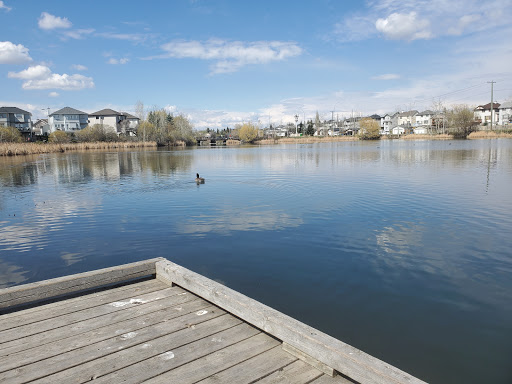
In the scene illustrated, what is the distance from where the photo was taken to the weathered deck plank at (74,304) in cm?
480

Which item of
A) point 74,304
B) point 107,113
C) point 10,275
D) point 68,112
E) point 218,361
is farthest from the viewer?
point 107,113

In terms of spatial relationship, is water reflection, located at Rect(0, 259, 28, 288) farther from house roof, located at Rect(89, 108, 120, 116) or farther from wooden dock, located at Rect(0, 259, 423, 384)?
house roof, located at Rect(89, 108, 120, 116)

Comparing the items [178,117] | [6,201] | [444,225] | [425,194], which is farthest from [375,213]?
[178,117]

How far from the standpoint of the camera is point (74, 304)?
529cm

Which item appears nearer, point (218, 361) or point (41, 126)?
point (218, 361)

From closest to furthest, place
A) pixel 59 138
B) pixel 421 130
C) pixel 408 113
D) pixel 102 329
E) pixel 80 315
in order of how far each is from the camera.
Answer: pixel 102 329
pixel 80 315
pixel 59 138
pixel 421 130
pixel 408 113

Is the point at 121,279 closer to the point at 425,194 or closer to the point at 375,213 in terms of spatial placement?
the point at 375,213

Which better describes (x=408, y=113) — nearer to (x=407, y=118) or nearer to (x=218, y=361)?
(x=407, y=118)

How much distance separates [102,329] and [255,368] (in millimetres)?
2179

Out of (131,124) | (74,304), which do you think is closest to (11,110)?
(131,124)

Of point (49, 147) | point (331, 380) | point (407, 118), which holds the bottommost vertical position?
point (331, 380)

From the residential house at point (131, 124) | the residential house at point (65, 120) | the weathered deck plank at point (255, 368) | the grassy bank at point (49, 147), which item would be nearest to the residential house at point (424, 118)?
the grassy bank at point (49, 147)

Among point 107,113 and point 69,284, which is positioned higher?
point 107,113

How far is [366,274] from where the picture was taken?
7852 millimetres
